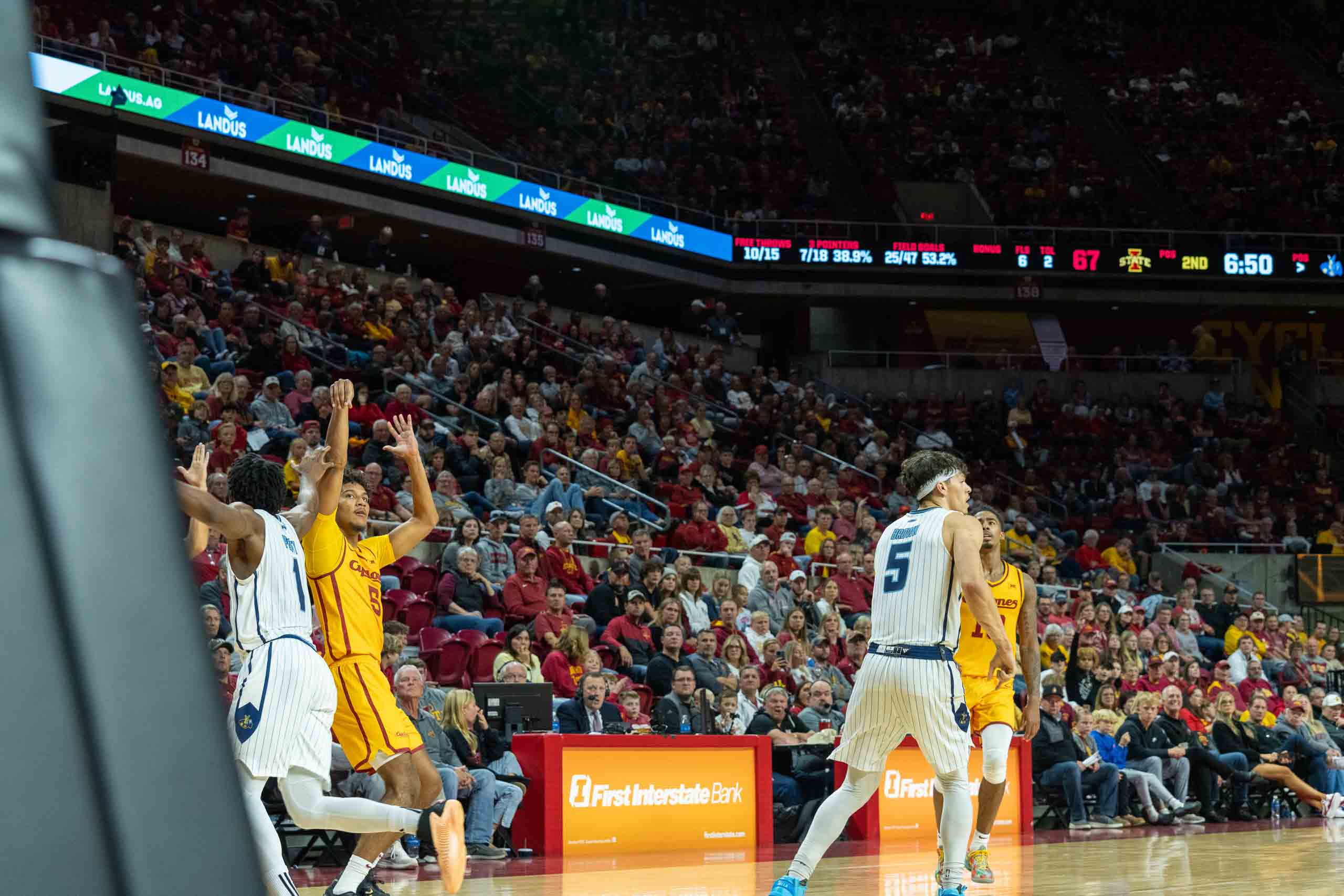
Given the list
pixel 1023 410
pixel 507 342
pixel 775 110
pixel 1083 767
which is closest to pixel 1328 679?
pixel 1083 767

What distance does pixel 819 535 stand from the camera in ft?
61.5

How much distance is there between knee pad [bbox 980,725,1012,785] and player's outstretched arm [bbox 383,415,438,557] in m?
3.34

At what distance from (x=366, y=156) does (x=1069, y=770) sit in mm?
14311

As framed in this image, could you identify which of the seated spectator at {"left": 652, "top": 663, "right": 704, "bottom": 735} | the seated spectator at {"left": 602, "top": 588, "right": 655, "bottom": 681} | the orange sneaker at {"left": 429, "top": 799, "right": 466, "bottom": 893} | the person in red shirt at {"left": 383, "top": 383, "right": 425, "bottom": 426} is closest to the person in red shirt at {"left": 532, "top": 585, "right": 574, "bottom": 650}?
the seated spectator at {"left": 602, "top": 588, "right": 655, "bottom": 681}

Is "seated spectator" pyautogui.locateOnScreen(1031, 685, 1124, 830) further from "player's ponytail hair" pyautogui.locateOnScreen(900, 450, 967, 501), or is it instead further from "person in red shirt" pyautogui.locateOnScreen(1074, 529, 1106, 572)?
"player's ponytail hair" pyautogui.locateOnScreen(900, 450, 967, 501)

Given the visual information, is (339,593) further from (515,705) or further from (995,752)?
(515,705)

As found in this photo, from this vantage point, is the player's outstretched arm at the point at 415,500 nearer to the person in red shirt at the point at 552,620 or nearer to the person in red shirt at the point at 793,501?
the person in red shirt at the point at 552,620

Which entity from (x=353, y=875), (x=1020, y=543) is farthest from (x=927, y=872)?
(x=1020, y=543)

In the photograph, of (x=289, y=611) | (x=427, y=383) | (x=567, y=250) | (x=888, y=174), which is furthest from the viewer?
(x=888, y=174)

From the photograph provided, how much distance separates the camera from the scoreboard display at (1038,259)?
28.8 meters

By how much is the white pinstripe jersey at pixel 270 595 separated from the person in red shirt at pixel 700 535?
11857 millimetres

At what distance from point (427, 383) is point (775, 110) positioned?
16656 millimetres

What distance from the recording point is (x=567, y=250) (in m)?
26.7

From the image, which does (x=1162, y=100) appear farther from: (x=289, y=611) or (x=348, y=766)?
(x=289, y=611)
